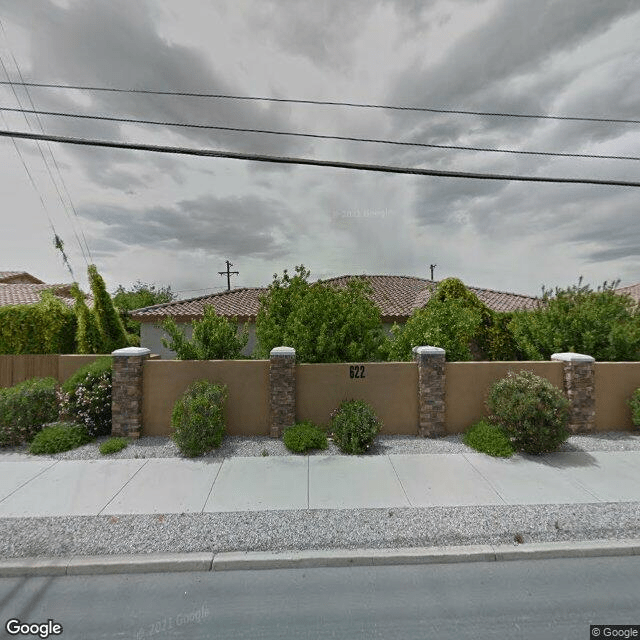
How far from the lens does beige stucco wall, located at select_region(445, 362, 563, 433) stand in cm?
706

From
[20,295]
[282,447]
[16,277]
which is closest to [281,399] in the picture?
[282,447]

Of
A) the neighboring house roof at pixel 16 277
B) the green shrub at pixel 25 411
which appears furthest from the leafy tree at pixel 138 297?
the green shrub at pixel 25 411

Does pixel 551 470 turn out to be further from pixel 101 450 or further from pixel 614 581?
pixel 101 450

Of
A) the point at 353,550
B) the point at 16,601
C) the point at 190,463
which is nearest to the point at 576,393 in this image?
the point at 353,550

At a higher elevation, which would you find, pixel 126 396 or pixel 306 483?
pixel 126 396

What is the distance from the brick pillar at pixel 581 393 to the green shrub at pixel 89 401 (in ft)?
32.2

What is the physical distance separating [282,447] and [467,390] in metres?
4.05

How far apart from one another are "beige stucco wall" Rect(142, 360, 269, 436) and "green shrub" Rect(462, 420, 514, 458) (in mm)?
4136

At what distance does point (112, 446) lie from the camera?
6.18 meters

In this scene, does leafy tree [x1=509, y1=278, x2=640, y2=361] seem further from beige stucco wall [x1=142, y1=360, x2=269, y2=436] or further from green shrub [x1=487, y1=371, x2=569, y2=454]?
beige stucco wall [x1=142, y1=360, x2=269, y2=436]

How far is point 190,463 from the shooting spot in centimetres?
580

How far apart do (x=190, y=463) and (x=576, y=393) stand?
791cm

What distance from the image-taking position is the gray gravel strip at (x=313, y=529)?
3.69 m

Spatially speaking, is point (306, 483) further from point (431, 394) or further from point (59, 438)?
point (59, 438)
